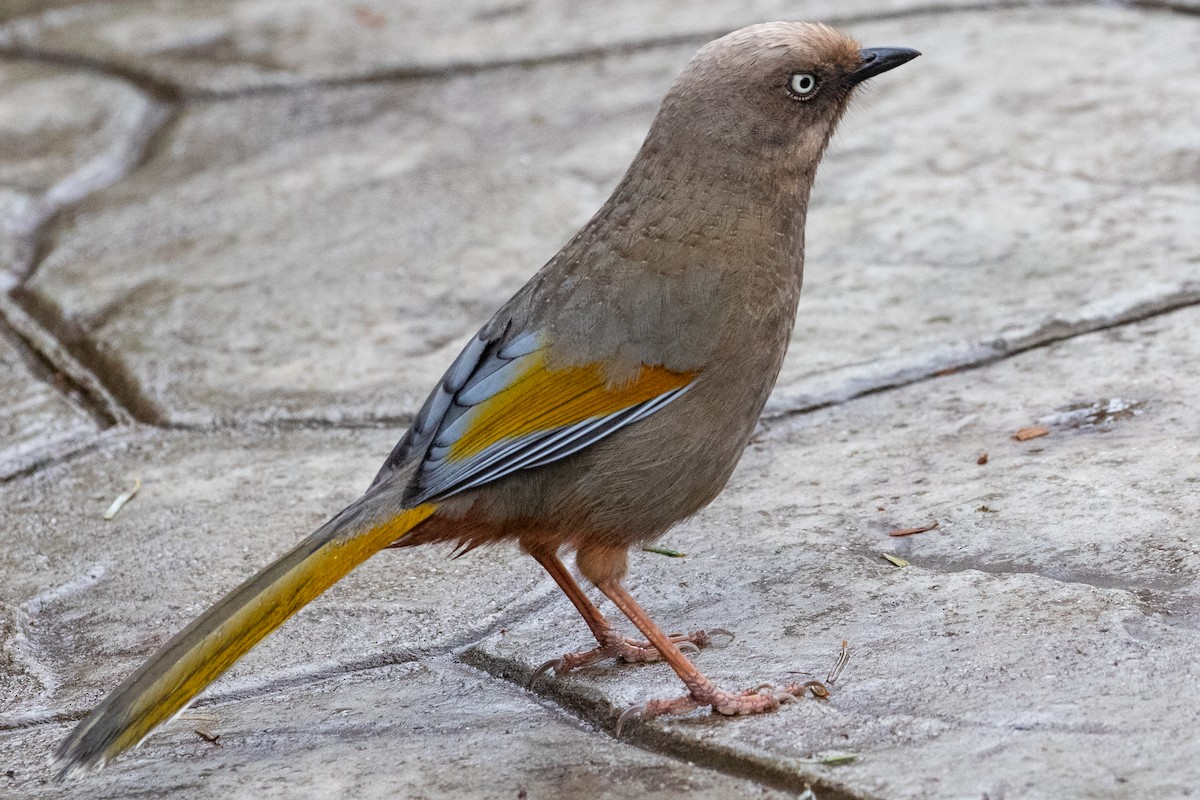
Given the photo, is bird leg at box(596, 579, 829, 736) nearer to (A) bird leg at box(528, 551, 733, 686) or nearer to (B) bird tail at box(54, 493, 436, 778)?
(A) bird leg at box(528, 551, 733, 686)

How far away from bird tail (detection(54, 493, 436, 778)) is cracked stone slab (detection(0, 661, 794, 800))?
15 centimetres

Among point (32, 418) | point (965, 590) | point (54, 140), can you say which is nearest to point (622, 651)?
point (965, 590)

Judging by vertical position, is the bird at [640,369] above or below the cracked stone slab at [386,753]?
above

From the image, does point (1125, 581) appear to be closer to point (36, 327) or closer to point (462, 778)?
point (462, 778)

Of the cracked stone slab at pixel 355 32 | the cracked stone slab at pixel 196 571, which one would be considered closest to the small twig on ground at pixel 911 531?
the cracked stone slab at pixel 196 571

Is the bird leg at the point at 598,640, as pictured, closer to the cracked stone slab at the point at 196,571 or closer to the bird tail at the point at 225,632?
the cracked stone slab at the point at 196,571

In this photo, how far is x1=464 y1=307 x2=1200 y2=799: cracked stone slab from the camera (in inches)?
92.3

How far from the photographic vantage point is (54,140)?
20.3 feet

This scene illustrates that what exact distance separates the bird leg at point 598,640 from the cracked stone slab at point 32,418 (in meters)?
1.62

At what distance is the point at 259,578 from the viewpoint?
2.62 m

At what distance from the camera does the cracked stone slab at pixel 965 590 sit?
2.34 metres

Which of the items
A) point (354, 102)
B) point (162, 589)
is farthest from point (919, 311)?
point (354, 102)

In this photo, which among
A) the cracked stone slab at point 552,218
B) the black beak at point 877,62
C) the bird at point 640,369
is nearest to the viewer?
the bird at point 640,369

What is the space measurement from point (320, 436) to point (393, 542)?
1.18 metres
